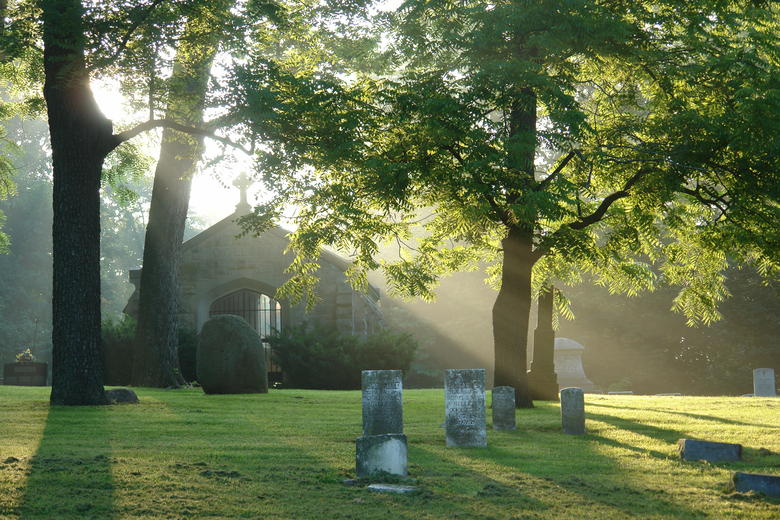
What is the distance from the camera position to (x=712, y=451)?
918cm

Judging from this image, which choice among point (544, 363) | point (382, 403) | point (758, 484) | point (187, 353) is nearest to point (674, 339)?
point (544, 363)

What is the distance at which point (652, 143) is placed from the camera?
13680 millimetres

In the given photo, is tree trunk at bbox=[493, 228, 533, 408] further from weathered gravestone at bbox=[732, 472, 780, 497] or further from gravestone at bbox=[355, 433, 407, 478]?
weathered gravestone at bbox=[732, 472, 780, 497]

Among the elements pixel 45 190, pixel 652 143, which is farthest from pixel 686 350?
pixel 45 190

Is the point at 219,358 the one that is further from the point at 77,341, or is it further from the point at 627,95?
the point at 627,95

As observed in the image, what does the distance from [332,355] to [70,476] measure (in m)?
17.6

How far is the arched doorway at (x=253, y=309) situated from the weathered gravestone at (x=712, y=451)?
825 inches

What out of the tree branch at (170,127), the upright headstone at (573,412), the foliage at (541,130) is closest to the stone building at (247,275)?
the foliage at (541,130)

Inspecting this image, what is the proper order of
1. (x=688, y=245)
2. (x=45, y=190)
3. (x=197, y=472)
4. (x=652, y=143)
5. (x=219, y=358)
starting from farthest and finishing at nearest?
(x=45, y=190), (x=219, y=358), (x=688, y=245), (x=652, y=143), (x=197, y=472)

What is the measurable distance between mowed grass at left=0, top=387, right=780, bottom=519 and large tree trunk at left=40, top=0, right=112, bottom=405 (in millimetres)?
804

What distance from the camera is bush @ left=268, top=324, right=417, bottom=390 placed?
25.4 meters

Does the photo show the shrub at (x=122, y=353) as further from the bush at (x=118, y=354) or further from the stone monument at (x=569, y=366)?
the stone monument at (x=569, y=366)

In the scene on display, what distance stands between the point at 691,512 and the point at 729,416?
901cm

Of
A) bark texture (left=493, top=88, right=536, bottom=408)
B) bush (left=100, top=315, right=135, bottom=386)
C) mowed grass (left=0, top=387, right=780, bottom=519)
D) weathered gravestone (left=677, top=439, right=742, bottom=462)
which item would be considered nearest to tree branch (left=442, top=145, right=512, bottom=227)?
bark texture (left=493, top=88, right=536, bottom=408)
